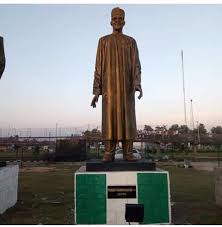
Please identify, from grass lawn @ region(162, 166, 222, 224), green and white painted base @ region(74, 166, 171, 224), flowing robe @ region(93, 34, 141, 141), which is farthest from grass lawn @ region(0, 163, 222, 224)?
flowing robe @ region(93, 34, 141, 141)

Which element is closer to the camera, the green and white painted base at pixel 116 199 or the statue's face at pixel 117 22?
the green and white painted base at pixel 116 199

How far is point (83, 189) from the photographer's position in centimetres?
556

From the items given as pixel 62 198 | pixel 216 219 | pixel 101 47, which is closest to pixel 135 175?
pixel 101 47

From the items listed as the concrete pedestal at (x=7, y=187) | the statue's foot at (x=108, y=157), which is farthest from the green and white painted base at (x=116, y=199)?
the concrete pedestal at (x=7, y=187)

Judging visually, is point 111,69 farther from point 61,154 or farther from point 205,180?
point 61,154

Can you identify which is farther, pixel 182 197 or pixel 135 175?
pixel 182 197

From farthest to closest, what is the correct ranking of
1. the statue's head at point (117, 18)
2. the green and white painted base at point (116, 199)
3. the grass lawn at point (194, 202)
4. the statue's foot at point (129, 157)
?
the grass lawn at point (194, 202) → the statue's head at point (117, 18) → the statue's foot at point (129, 157) → the green and white painted base at point (116, 199)

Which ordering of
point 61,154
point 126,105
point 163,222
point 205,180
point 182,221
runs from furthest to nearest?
point 61,154
point 205,180
point 182,221
point 126,105
point 163,222

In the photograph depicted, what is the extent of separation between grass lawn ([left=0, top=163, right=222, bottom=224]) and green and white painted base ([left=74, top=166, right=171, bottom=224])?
96.6 inches

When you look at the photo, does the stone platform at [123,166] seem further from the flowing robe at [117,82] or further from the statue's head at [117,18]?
the statue's head at [117,18]

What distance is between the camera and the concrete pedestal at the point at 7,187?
8.45 metres

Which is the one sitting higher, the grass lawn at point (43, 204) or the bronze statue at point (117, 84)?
the bronze statue at point (117, 84)

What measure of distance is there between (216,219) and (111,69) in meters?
4.18

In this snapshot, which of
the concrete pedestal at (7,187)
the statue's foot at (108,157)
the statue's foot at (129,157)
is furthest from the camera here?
the concrete pedestal at (7,187)
